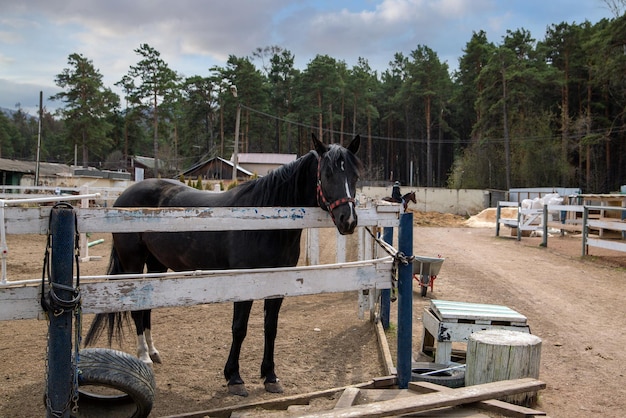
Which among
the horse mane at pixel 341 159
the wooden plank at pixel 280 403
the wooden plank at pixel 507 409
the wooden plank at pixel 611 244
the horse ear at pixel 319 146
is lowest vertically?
the wooden plank at pixel 280 403

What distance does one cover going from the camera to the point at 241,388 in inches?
136

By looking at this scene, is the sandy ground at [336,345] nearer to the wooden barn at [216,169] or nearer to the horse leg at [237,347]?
the horse leg at [237,347]

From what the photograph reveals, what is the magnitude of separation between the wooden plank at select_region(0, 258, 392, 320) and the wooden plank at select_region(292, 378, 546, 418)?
2.30 feet

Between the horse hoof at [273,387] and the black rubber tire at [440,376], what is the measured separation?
1.00 metres

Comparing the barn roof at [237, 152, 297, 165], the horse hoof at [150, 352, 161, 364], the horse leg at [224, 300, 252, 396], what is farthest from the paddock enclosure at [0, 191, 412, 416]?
the barn roof at [237, 152, 297, 165]

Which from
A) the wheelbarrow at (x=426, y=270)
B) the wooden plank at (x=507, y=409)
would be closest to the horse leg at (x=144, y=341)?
the wooden plank at (x=507, y=409)

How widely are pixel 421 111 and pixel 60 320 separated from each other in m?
55.0

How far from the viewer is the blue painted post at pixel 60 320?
211 cm

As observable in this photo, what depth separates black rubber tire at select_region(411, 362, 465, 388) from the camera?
3.27 m

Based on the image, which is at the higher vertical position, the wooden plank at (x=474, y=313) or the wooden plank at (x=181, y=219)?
the wooden plank at (x=181, y=219)

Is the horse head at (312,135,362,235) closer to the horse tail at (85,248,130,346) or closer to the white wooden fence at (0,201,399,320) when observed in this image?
the white wooden fence at (0,201,399,320)

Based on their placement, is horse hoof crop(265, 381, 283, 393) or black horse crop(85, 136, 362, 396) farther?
horse hoof crop(265, 381, 283, 393)

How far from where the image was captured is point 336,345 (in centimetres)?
470

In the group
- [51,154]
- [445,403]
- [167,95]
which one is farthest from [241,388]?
[51,154]
